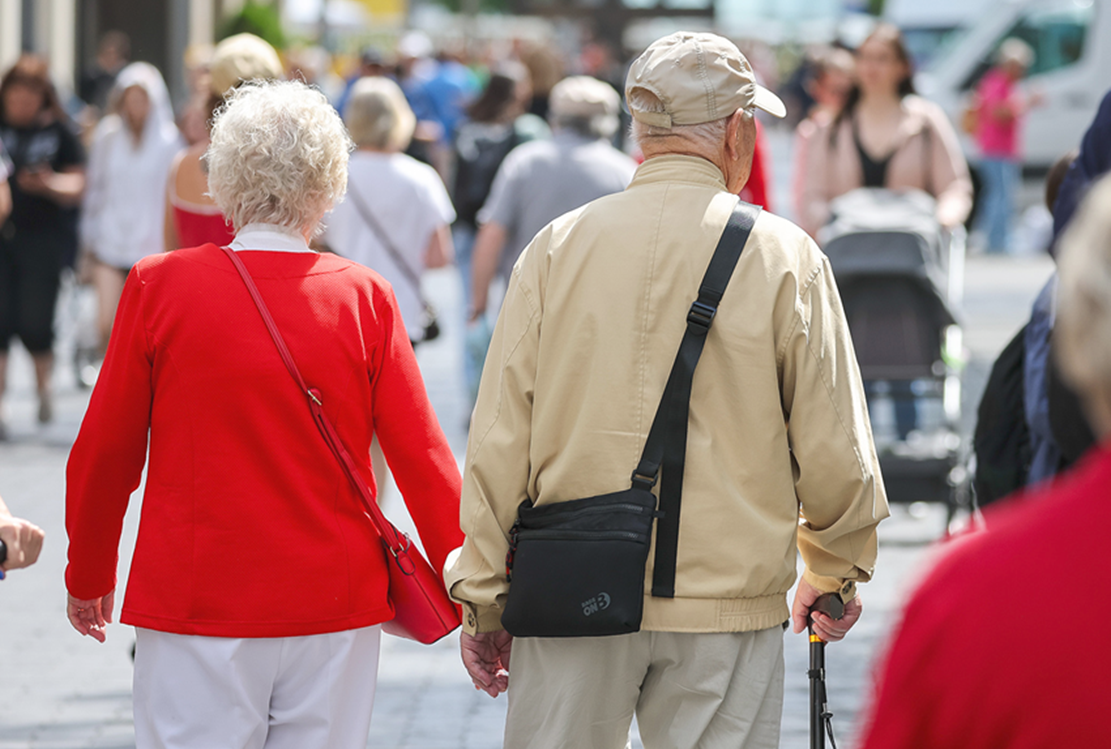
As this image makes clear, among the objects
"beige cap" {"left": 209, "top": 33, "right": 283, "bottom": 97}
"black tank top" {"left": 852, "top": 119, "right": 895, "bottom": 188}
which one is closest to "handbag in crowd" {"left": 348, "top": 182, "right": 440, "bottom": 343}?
"beige cap" {"left": 209, "top": 33, "right": 283, "bottom": 97}

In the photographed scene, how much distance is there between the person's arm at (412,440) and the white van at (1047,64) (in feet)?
58.0

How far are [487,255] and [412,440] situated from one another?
4.55 meters

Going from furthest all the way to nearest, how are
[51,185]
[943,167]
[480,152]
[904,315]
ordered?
1. [51,185]
2. [480,152]
3. [943,167]
4. [904,315]

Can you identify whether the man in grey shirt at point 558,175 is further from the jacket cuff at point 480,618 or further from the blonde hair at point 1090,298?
the blonde hair at point 1090,298

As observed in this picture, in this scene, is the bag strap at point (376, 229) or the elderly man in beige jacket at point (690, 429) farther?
the bag strap at point (376, 229)

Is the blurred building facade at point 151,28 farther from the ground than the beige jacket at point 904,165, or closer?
closer

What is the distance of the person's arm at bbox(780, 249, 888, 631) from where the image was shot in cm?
271

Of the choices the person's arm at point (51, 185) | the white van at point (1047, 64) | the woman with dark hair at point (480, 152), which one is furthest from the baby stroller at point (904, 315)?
the white van at point (1047, 64)

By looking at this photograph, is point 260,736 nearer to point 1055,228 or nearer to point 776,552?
point 776,552

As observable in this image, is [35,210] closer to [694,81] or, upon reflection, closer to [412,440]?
[412,440]

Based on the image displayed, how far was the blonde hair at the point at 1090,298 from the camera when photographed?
129 centimetres

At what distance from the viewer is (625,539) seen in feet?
8.71

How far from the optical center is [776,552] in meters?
2.71

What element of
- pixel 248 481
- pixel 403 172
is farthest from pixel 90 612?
pixel 403 172
